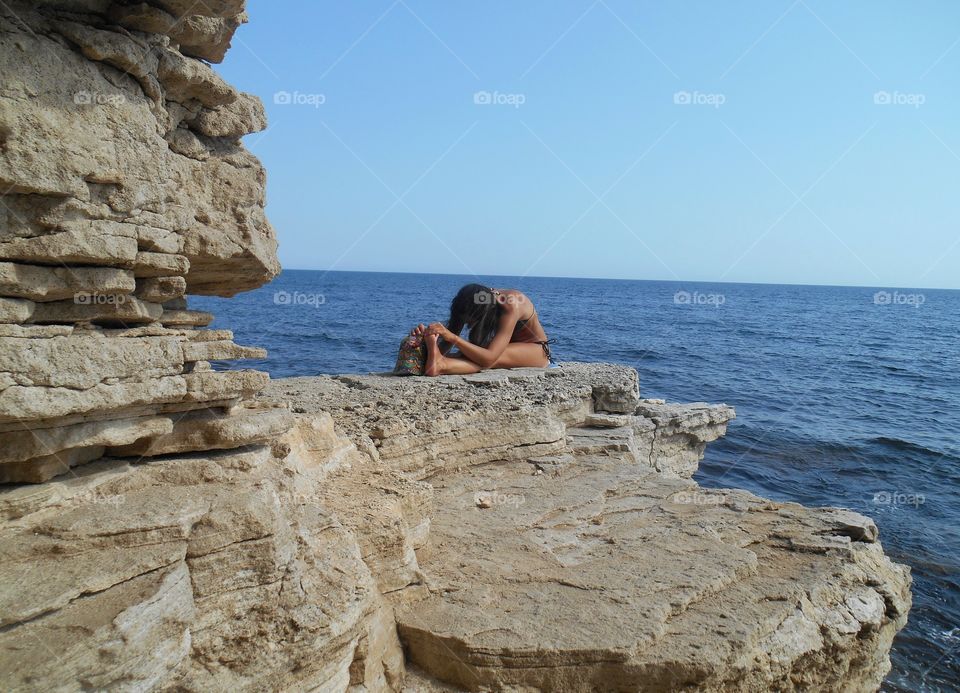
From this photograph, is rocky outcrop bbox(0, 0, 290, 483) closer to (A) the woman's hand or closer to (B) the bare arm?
(A) the woman's hand

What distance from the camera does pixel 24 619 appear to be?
305 cm

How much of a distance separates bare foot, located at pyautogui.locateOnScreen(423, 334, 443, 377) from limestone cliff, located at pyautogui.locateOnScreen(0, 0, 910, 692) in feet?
7.30

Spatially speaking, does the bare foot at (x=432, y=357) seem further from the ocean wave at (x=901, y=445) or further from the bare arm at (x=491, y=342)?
the ocean wave at (x=901, y=445)

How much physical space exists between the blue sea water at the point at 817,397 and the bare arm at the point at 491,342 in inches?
152

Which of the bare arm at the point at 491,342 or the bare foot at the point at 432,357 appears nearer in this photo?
the bare foot at the point at 432,357

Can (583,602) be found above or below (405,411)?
below

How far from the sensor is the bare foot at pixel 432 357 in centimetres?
842

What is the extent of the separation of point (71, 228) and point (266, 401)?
2.06m

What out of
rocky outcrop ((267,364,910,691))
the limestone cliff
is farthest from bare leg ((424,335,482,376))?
the limestone cliff

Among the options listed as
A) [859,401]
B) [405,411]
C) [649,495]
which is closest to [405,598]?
[405,411]

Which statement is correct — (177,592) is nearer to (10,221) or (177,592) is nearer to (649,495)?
(10,221)

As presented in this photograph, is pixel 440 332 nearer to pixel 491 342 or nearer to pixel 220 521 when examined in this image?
pixel 491 342

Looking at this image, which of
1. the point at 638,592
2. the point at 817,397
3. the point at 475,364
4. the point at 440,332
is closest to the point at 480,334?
the point at 475,364

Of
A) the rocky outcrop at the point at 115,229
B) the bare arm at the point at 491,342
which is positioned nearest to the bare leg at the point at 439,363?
the bare arm at the point at 491,342
